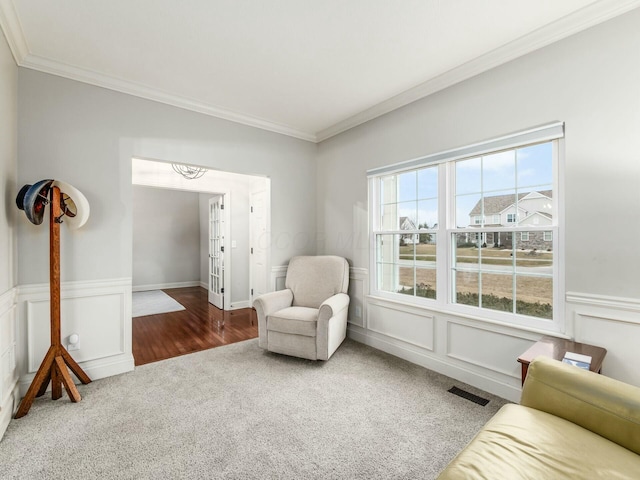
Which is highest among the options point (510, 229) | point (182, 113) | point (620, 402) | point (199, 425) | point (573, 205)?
point (182, 113)

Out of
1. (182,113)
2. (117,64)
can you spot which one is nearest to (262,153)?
(182,113)

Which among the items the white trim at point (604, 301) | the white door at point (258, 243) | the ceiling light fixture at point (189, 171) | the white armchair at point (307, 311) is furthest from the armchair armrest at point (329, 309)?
the ceiling light fixture at point (189, 171)

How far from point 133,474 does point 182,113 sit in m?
2.99

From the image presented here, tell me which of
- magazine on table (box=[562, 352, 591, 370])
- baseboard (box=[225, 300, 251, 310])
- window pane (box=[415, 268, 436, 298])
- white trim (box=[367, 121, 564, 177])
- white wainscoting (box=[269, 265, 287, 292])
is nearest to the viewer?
magazine on table (box=[562, 352, 591, 370])

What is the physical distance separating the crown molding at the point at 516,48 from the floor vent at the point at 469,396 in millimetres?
2577

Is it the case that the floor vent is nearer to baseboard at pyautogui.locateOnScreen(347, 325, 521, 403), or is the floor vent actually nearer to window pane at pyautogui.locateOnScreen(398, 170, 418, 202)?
baseboard at pyautogui.locateOnScreen(347, 325, 521, 403)

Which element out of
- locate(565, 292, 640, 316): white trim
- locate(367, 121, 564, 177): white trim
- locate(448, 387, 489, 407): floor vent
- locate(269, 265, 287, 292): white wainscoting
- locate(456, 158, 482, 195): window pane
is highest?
locate(367, 121, 564, 177): white trim

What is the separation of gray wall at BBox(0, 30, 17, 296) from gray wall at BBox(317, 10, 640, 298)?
131 inches

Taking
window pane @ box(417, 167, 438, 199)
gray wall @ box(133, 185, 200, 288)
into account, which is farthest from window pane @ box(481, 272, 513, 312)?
gray wall @ box(133, 185, 200, 288)

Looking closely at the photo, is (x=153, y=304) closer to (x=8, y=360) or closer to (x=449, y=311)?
(x=8, y=360)

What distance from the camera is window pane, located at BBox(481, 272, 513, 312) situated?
93.7 inches

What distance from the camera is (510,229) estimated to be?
2340 millimetres

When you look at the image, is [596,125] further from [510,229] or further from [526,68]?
[510,229]

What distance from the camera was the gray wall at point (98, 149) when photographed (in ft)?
7.74
